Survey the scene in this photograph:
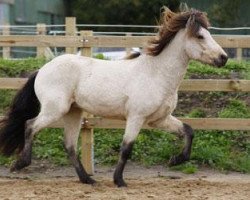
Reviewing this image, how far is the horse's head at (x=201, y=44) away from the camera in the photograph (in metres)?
6.79

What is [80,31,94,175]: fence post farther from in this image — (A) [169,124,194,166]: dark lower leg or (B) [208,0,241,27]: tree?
(B) [208,0,241,27]: tree

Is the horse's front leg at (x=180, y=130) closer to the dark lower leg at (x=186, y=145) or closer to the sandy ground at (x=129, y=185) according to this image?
the dark lower leg at (x=186, y=145)

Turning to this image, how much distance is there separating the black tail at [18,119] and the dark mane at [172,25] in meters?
1.39

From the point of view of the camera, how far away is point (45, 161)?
8.27 m

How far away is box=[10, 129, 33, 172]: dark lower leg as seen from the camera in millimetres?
7117

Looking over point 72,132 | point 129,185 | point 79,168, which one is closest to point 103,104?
point 72,132

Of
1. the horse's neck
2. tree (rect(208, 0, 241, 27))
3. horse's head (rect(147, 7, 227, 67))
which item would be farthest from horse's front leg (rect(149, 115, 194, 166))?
tree (rect(208, 0, 241, 27))

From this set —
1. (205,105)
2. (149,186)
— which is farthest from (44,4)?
(149,186)

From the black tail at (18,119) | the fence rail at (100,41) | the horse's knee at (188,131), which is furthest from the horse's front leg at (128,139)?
the black tail at (18,119)

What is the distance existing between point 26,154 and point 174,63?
1.85 meters

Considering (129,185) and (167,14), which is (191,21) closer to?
(167,14)

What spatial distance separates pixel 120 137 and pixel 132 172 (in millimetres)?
808

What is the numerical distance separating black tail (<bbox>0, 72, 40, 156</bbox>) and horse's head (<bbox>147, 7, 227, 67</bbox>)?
1.42 metres

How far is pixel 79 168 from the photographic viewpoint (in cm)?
735
